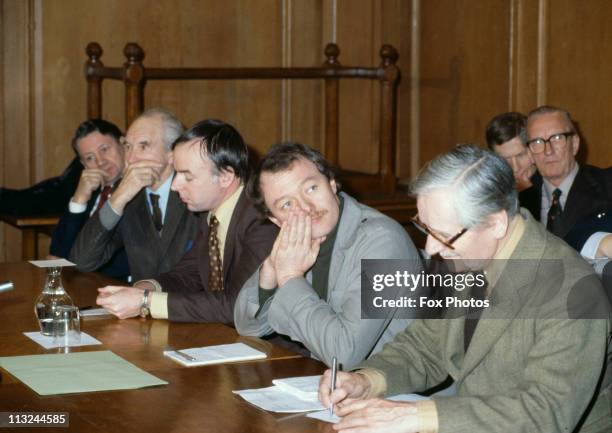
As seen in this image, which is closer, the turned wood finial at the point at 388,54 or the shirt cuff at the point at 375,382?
the shirt cuff at the point at 375,382

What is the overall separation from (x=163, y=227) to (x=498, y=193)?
2.21m

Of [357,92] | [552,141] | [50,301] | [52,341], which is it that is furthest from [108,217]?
[357,92]

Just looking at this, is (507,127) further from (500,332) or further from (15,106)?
(15,106)

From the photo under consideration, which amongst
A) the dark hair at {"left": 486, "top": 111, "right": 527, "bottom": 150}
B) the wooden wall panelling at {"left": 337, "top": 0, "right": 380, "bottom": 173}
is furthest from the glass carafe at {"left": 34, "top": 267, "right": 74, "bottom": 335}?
the wooden wall panelling at {"left": 337, "top": 0, "right": 380, "bottom": 173}

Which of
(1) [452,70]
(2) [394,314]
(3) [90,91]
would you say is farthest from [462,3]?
(2) [394,314]

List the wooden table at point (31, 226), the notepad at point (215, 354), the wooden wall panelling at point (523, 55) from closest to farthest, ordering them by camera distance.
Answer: the notepad at point (215, 354) → the wooden wall panelling at point (523, 55) → the wooden table at point (31, 226)

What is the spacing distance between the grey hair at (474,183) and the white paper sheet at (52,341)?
1226mm

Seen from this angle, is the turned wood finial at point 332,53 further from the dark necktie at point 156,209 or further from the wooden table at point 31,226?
the dark necktie at point 156,209

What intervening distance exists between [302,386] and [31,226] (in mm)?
3668

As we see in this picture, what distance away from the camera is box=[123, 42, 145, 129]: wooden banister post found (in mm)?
5660

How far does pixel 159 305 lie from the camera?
320 cm

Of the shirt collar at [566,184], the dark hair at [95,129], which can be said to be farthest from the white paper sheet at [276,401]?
the dark hair at [95,129]

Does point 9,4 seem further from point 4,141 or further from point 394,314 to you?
point 394,314

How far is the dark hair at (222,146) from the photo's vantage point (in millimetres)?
3625
